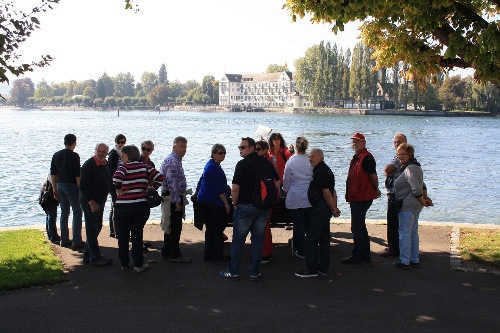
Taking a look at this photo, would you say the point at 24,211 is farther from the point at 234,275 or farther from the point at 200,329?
the point at 200,329

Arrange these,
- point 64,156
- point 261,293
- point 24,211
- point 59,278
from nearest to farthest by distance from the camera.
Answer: point 261,293
point 59,278
point 64,156
point 24,211

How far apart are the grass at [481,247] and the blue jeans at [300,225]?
256 centimetres

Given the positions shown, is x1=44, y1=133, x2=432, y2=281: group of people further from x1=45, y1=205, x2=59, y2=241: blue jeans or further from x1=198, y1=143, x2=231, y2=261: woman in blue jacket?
x1=45, y1=205, x2=59, y2=241: blue jeans

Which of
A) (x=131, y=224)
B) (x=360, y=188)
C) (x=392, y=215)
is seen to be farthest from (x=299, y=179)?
(x=131, y=224)

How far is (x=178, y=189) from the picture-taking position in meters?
8.53

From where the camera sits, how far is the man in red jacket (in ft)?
27.5

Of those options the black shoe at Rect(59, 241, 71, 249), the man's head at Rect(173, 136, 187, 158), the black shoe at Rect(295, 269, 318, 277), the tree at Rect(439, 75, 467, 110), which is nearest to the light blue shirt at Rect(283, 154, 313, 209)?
the black shoe at Rect(295, 269, 318, 277)

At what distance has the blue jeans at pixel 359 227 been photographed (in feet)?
27.8

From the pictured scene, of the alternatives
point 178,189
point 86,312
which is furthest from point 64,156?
point 86,312

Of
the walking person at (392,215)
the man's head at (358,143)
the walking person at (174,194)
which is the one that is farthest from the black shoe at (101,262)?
the walking person at (392,215)

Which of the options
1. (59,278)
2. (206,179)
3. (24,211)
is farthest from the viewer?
(24,211)

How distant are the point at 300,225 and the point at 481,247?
130 inches

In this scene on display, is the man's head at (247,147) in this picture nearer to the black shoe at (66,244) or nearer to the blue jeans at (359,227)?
the blue jeans at (359,227)

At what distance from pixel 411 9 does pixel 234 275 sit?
15.7ft
